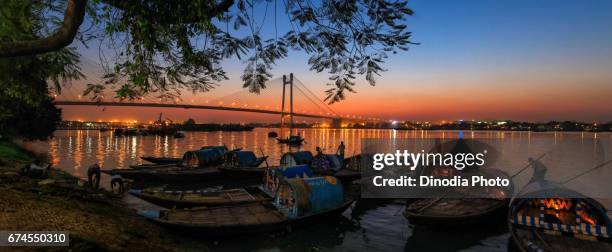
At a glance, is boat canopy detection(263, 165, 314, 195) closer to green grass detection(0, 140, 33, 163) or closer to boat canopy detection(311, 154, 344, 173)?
boat canopy detection(311, 154, 344, 173)

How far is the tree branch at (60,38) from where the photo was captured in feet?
18.3

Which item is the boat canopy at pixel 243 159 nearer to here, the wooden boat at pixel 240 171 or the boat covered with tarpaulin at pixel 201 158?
the wooden boat at pixel 240 171

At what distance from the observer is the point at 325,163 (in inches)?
1071

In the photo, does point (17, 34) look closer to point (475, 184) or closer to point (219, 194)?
point (219, 194)

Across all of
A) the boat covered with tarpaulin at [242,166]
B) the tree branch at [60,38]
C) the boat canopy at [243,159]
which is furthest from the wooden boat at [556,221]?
the boat canopy at [243,159]

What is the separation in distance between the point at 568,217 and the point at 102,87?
1457cm

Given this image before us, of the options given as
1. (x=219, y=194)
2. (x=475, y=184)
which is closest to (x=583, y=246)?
(x=475, y=184)

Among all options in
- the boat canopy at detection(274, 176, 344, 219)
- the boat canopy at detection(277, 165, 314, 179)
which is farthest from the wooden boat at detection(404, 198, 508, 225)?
the boat canopy at detection(277, 165, 314, 179)

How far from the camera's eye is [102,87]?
7121 millimetres

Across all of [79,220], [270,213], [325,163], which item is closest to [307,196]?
[270,213]

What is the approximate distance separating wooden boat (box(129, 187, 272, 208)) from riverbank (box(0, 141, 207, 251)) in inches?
95.6

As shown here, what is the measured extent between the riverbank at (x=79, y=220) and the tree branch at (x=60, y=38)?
4.10 metres

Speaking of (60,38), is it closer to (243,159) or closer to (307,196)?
(307,196)

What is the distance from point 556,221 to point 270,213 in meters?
10.3
